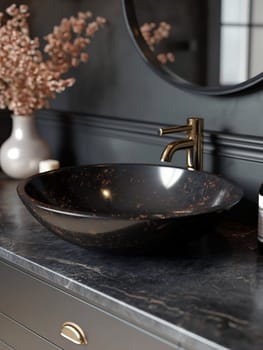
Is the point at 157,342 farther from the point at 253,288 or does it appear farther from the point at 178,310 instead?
the point at 253,288

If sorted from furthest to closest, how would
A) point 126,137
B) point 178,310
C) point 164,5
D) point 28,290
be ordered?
point 126,137
point 164,5
point 28,290
point 178,310

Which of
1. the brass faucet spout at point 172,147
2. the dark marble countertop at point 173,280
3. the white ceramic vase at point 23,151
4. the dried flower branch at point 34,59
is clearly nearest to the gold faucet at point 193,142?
the brass faucet spout at point 172,147

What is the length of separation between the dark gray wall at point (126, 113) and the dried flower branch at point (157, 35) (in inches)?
2.5

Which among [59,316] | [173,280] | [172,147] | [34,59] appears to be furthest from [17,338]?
[34,59]

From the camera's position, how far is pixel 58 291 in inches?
42.8

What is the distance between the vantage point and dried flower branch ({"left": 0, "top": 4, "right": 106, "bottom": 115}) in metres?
1.57

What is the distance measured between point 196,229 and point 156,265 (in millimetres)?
100

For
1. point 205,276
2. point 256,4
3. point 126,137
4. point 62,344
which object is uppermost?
point 256,4

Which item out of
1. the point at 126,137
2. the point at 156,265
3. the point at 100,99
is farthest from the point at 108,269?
the point at 100,99

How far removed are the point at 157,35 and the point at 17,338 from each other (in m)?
0.79

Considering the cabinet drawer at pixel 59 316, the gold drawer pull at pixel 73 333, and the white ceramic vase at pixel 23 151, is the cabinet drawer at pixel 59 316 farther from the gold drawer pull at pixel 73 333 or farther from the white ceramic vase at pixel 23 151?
the white ceramic vase at pixel 23 151

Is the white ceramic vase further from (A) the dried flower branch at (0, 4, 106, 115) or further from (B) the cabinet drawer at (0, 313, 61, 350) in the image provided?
(B) the cabinet drawer at (0, 313, 61, 350)

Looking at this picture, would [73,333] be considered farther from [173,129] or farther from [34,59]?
[34,59]

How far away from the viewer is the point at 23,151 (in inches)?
66.7
